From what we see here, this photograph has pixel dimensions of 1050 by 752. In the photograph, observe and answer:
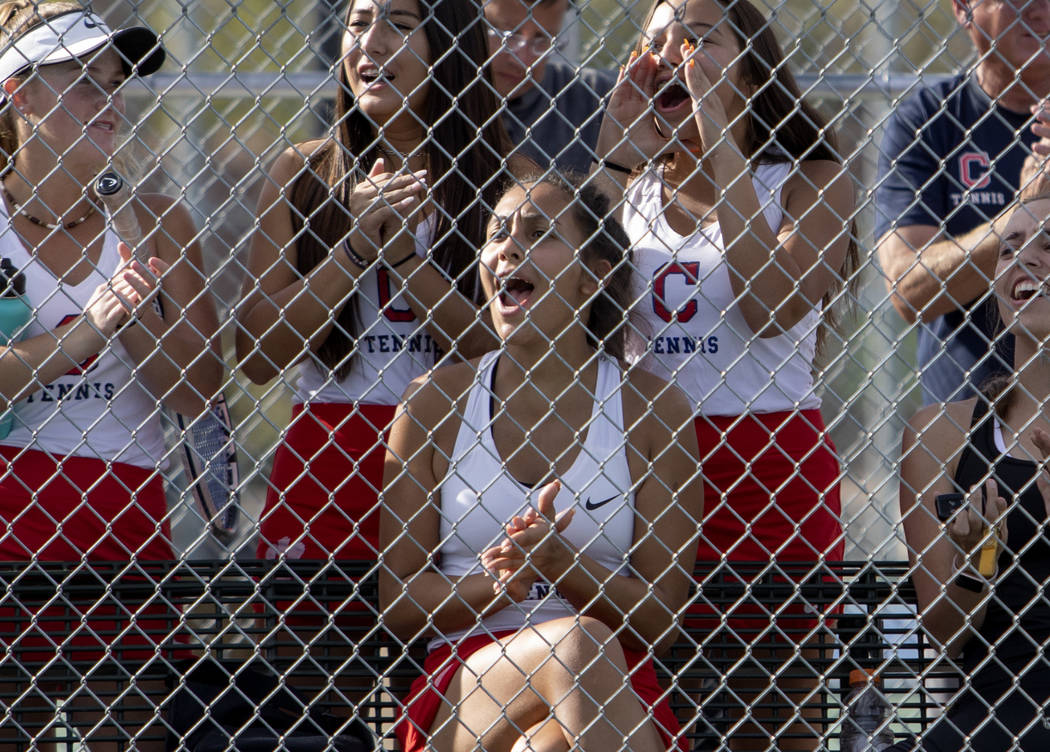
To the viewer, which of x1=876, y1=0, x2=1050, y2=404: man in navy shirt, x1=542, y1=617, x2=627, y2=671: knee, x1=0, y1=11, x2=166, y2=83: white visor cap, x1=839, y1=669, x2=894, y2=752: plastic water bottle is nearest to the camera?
x1=542, y1=617, x2=627, y2=671: knee

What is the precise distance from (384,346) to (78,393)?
27.1 inches

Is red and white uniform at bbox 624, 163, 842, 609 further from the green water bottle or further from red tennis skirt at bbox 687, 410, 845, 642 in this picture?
the green water bottle

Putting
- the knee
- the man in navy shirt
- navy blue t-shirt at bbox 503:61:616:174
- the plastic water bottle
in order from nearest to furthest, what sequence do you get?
the knee < the plastic water bottle < the man in navy shirt < navy blue t-shirt at bbox 503:61:616:174

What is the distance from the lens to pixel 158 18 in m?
8.38

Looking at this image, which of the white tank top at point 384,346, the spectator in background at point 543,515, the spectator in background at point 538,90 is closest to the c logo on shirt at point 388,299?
Result: the white tank top at point 384,346

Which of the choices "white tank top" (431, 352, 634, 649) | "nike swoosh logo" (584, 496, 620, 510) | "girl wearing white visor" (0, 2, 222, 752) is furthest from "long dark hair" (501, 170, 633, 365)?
"girl wearing white visor" (0, 2, 222, 752)

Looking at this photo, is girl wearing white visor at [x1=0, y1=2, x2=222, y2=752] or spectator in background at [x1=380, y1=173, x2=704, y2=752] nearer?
spectator in background at [x1=380, y1=173, x2=704, y2=752]

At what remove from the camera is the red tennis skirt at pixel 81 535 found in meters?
2.81

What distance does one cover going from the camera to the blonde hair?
2936mm

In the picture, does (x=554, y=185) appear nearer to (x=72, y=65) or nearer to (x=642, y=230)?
(x=642, y=230)

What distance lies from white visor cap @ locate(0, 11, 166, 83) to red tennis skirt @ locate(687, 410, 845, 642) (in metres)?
1.55

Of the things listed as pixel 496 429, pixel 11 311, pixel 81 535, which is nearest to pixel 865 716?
pixel 496 429

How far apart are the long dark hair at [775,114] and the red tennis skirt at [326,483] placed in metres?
1.08

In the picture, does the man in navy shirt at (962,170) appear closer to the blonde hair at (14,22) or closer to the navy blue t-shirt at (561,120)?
the navy blue t-shirt at (561,120)
